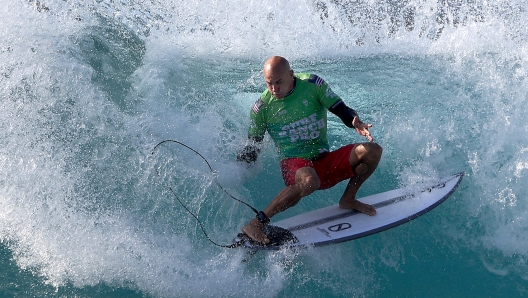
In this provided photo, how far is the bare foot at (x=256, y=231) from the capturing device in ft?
13.7

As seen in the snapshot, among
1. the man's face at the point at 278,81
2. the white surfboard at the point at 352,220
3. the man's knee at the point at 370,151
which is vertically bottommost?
the white surfboard at the point at 352,220

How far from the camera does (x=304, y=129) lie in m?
4.47

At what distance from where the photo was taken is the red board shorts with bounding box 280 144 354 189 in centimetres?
442

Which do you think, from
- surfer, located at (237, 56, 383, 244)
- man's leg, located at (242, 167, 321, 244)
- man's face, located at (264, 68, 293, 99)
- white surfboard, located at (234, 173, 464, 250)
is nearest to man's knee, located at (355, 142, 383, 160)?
surfer, located at (237, 56, 383, 244)

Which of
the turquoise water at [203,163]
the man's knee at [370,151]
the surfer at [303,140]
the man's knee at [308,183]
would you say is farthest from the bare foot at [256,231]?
the man's knee at [370,151]

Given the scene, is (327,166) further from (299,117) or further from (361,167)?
(299,117)

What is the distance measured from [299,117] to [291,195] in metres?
0.67

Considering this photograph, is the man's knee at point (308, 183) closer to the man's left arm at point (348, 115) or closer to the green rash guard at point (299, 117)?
the green rash guard at point (299, 117)

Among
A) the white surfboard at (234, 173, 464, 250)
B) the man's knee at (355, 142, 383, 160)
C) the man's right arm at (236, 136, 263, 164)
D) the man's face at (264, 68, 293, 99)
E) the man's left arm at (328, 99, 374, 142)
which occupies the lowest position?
the white surfboard at (234, 173, 464, 250)

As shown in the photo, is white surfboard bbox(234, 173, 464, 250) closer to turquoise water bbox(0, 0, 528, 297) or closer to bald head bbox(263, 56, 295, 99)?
turquoise water bbox(0, 0, 528, 297)

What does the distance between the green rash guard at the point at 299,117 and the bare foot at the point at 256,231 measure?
2.21 ft

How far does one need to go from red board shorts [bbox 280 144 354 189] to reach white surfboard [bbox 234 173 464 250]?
0.31 m

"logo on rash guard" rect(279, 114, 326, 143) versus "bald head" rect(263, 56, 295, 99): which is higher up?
"bald head" rect(263, 56, 295, 99)

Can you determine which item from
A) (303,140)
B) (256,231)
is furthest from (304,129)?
(256,231)
